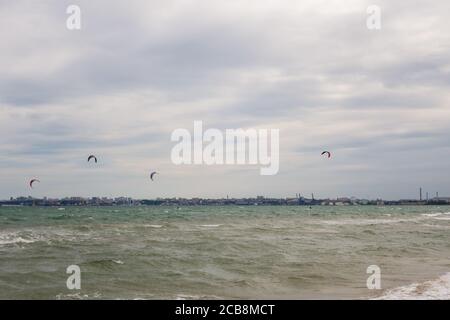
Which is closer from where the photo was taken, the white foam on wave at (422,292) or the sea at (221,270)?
the white foam on wave at (422,292)

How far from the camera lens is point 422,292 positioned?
15250mm

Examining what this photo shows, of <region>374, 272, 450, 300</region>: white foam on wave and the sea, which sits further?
the sea

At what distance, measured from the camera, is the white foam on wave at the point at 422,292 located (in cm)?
1441

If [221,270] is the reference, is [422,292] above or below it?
above

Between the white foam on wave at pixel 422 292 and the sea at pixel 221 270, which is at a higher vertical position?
the white foam on wave at pixel 422 292

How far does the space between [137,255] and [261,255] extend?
6381 millimetres

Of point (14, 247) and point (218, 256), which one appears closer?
point (218, 256)

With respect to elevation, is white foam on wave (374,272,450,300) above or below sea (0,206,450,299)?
above

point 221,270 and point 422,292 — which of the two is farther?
point 221,270

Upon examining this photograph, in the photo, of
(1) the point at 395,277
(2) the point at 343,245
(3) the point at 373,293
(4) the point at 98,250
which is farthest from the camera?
A: (2) the point at 343,245

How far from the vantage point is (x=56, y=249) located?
27219 millimetres

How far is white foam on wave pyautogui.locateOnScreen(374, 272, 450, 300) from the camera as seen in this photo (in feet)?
47.3
